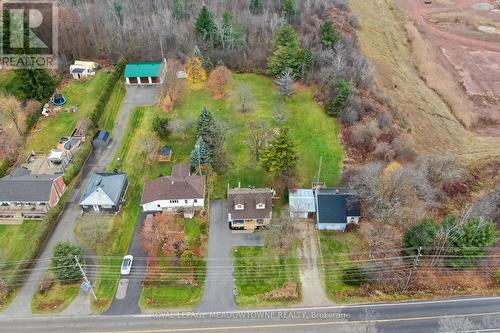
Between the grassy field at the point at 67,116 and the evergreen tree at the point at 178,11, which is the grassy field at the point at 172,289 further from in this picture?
the evergreen tree at the point at 178,11

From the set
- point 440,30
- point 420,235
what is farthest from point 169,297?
point 440,30

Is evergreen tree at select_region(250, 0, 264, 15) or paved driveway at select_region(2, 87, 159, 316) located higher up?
evergreen tree at select_region(250, 0, 264, 15)

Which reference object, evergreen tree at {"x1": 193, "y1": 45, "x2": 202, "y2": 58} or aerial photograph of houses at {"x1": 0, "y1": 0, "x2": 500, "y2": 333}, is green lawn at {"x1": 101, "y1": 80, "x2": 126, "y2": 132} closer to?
aerial photograph of houses at {"x1": 0, "y1": 0, "x2": 500, "y2": 333}

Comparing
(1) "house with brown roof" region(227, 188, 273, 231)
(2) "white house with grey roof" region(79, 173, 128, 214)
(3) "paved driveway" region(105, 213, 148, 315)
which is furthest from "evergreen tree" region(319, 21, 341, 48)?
(3) "paved driveway" region(105, 213, 148, 315)

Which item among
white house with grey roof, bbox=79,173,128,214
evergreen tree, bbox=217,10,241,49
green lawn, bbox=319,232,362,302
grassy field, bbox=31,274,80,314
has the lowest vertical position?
grassy field, bbox=31,274,80,314

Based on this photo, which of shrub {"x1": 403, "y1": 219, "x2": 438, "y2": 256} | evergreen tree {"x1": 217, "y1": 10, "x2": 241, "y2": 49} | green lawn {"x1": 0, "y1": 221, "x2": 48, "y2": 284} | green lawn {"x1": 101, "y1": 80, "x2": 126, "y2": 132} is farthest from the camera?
evergreen tree {"x1": 217, "y1": 10, "x2": 241, "y2": 49}

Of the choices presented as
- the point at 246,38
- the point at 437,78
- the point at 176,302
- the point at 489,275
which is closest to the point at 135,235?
the point at 176,302

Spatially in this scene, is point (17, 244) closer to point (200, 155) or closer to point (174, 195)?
point (174, 195)

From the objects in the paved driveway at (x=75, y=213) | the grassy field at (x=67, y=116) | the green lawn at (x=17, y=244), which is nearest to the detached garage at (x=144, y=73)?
the paved driveway at (x=75, y=213)
